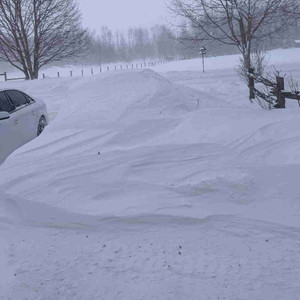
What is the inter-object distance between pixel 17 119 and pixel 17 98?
835 mm

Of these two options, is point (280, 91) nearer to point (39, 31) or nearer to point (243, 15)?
point (243, 15)

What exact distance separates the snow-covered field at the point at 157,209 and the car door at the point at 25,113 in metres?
0.93

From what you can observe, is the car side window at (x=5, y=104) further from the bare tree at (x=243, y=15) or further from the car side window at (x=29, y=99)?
the bare tree at (x=243, y=15)

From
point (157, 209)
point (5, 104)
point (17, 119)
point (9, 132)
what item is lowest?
point (157, 209)

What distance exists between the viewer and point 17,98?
24.0ft

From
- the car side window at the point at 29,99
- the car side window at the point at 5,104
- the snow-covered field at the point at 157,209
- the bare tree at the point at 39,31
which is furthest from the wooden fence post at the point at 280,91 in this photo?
the bare tree at the point at 39,31

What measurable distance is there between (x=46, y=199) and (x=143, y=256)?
1452mm

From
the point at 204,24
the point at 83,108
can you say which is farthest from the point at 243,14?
the point at 83,108

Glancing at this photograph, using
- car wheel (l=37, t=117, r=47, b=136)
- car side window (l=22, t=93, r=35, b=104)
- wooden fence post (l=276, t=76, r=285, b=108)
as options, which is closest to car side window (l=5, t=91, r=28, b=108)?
car side window (l=22, t=93, r=35, b=104)

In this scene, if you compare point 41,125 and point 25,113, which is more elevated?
point 25,113

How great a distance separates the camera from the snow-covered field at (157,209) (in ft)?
8.98

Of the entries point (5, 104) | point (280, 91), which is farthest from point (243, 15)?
point (5, 104)

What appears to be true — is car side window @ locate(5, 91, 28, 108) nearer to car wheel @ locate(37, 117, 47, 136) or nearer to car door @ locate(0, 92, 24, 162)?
car door @ locate(0, 92, 24, 162)

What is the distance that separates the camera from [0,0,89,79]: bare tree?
2409 cm
